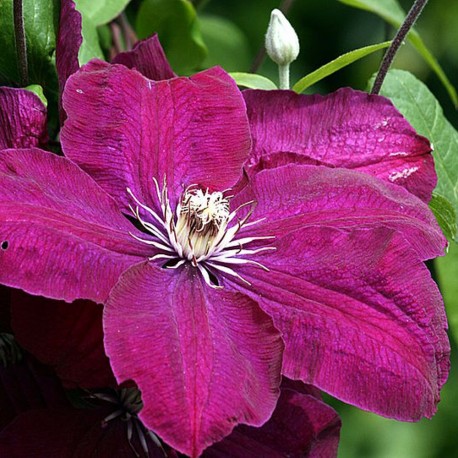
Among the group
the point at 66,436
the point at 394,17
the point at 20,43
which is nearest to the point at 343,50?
the point at 394,17

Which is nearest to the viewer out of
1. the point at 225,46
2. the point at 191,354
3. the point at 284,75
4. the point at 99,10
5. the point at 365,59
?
the point at 191,354

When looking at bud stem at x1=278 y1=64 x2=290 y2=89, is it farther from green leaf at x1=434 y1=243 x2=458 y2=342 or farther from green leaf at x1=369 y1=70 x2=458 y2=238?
green leaf at x1=434 y1=243 x2=458 y2=342

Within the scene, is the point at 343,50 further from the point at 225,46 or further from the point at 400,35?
the point at 400,35

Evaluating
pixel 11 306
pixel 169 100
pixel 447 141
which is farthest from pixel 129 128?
pixel 447 141

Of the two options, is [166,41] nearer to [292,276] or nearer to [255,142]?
[255,142]

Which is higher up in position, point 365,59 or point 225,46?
point 225,46

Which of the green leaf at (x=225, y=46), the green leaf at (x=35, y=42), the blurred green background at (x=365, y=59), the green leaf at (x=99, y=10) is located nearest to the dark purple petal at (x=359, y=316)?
the green leaf at (x=35, y=42)
